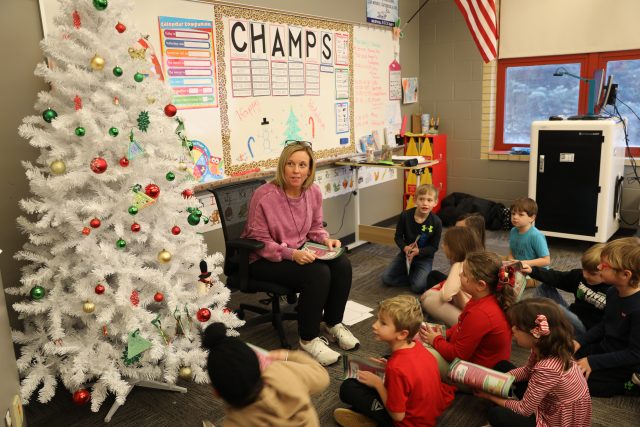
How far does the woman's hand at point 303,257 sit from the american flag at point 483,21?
9.62 feet

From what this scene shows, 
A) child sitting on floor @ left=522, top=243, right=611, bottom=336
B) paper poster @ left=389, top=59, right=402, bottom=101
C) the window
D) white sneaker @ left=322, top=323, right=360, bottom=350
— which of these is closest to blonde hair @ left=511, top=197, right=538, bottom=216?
child sitting on floor @ left=522, top=243, right=611, bottom=336

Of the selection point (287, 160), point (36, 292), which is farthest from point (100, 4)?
point (36, 292)

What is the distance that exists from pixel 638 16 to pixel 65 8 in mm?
4483

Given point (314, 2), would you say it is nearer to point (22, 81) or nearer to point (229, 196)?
point (229, 196)

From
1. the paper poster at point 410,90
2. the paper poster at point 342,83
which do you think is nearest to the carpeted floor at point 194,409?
the paper poster at point 342,83

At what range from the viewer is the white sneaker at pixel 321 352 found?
2.64 m

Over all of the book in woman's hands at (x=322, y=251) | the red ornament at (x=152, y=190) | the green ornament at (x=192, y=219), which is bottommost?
the book in woman's hands at (x=322, y=251)

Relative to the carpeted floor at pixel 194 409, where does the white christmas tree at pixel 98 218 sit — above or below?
above

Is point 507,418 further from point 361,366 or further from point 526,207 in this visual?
point 526,207

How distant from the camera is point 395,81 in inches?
208

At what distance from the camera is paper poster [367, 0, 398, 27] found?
15.6 ft

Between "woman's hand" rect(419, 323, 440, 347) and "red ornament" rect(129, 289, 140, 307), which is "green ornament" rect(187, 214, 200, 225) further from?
"woman's hand" rect(419, 323, 440, 347)

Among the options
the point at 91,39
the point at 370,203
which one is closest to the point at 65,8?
the point at 91,39

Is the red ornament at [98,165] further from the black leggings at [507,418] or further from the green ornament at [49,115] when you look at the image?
the black leggings at [507,418]
